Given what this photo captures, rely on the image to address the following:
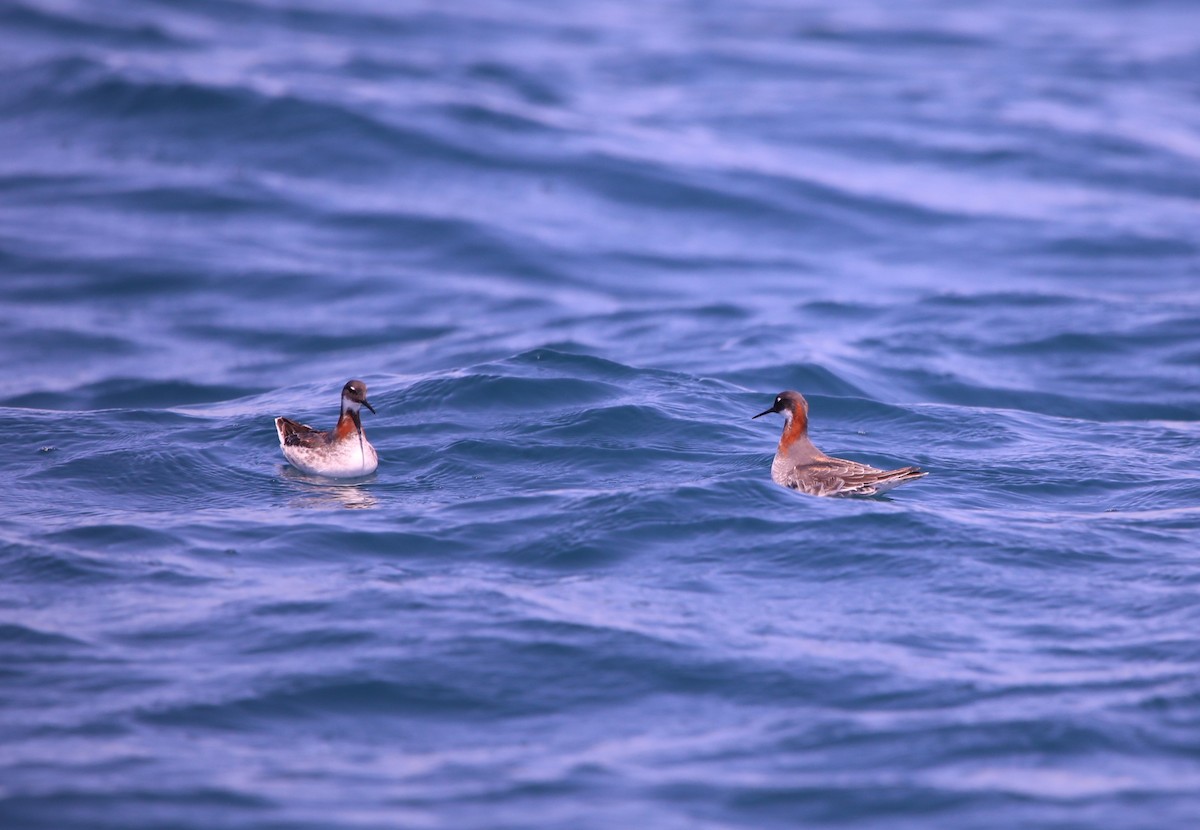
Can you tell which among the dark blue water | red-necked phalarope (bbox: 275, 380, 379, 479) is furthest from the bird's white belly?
the dark blue water

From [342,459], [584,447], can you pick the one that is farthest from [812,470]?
[342,459]

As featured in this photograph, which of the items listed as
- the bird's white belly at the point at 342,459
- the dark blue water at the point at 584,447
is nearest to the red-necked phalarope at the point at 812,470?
A: the dark blue water at the point at 584,447

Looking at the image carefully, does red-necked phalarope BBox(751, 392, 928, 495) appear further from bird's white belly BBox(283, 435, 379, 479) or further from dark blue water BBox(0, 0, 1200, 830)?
bird's white belly BBox(283, 435, 379, 479)

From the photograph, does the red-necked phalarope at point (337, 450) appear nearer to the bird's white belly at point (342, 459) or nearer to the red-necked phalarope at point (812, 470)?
the bird's white belly at point (342, 459)

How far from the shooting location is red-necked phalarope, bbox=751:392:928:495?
1229cm

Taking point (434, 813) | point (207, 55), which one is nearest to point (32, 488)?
point (434, 813)

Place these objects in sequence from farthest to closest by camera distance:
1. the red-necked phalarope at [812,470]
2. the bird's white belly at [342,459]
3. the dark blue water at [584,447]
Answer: the bird's white belly at [342,459], the red-necked phalarope at [812,470], the dark blue water at [584,447]

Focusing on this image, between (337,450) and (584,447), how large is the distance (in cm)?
255

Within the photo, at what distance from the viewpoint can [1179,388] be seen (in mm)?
18438

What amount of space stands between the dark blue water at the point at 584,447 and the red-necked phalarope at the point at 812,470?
213 millimetres

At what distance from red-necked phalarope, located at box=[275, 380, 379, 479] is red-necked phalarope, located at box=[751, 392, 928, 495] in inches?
153

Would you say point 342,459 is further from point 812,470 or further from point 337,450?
point 812,470

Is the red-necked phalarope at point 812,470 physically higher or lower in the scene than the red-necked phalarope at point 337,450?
lower

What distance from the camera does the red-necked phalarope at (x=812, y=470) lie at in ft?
40.3
